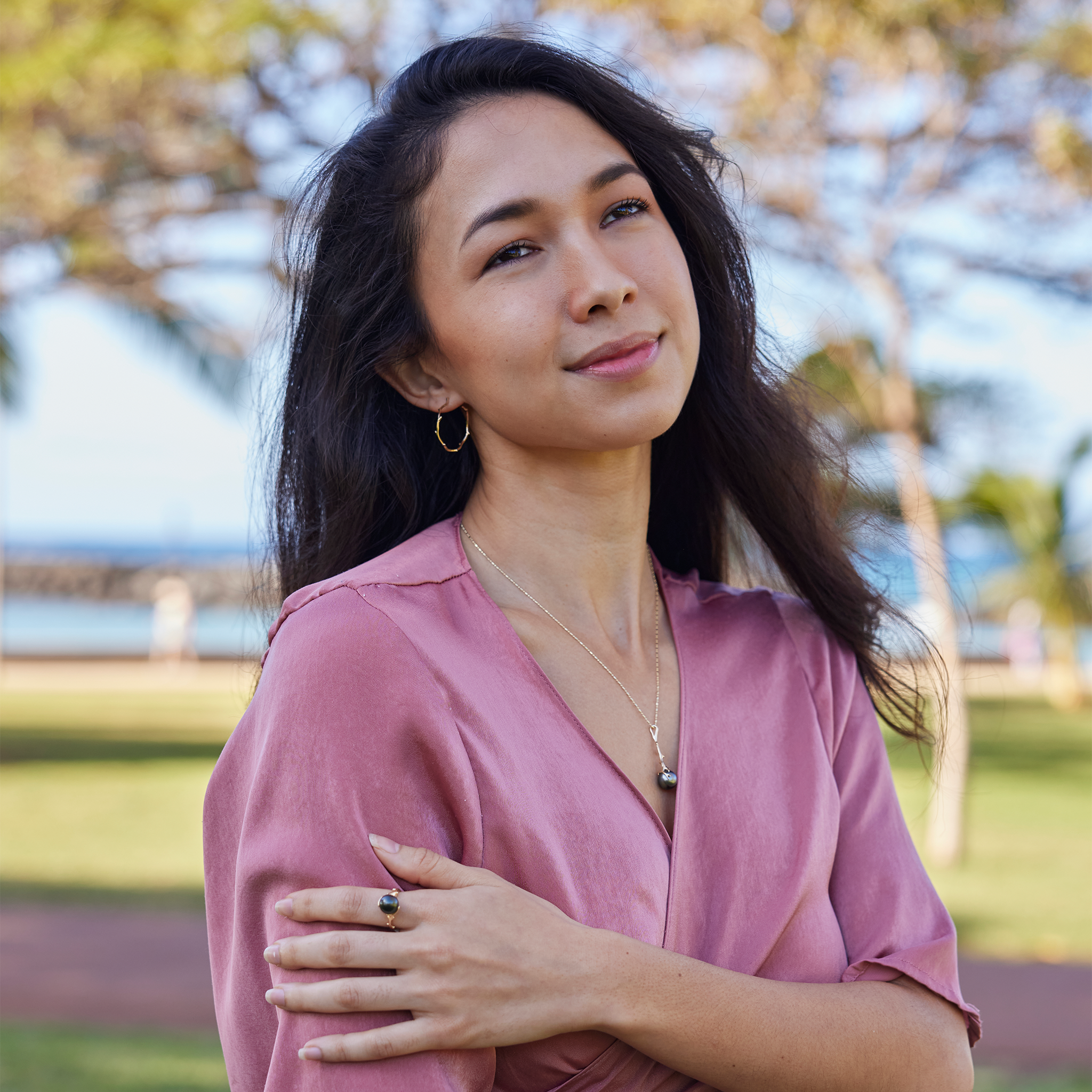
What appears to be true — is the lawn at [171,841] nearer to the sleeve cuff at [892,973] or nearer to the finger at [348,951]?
the sleeve cuff at [892,973]

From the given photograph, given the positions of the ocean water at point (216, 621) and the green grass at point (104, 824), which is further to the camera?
the green grass at point (104, 824)

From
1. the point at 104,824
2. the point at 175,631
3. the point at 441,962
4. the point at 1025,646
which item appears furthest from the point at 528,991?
the point at 1025,646

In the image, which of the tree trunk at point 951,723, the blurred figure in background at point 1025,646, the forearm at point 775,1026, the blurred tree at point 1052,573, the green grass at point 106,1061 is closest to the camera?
the forearm at point 775,1026

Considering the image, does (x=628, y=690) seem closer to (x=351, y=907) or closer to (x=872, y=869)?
(x=872, y=869)

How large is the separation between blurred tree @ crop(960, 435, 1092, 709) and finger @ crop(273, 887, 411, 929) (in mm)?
20324

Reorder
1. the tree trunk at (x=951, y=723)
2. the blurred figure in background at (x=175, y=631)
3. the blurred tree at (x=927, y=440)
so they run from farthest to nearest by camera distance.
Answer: the blurred figure in background at (x=175, y=631) < the blurred tree at (x=927, y=440) < the tree trunk at (x=951, y=723)

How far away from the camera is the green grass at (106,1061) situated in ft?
16.9

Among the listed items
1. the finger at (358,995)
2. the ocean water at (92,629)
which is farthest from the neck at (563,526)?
the ocean water at (92,629)

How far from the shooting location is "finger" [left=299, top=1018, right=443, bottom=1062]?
55.0 inches

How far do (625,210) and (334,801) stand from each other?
90 centimetres

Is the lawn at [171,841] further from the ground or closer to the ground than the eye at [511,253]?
closer to the ground

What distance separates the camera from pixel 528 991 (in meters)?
1.45

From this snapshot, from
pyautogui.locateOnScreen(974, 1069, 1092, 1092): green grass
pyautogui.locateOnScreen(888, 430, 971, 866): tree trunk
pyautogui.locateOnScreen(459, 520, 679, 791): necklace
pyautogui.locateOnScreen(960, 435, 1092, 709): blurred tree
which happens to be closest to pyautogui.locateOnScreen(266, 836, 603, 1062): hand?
pyautogui.locateOnScreen(459, 520, 679, 791): necklace

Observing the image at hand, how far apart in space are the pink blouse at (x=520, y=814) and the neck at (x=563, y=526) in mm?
73
